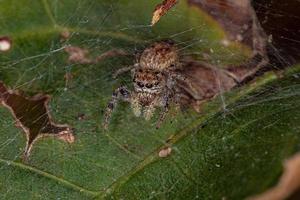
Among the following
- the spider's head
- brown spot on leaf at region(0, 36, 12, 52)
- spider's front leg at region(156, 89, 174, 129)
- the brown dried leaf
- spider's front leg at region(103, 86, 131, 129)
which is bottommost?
the spider's head

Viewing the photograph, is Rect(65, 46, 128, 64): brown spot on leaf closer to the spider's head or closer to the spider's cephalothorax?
the spider's cephalothorax

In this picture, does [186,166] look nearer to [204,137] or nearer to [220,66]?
[204,137]

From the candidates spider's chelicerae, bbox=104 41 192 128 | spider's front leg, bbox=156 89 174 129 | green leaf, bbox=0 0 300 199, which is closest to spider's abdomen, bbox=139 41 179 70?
spider's chelicerae, bbox=104 41 192 128

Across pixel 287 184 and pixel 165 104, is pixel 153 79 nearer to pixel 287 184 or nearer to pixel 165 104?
pixel 165 104

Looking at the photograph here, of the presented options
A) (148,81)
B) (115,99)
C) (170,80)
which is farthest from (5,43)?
(170,80)

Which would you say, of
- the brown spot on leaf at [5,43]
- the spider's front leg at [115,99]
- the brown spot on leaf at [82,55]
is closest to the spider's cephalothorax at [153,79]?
the spider's front leg at [115,99]

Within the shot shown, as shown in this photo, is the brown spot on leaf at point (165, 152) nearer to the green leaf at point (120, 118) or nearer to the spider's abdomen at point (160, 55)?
the green leaf at point (120, 118)
